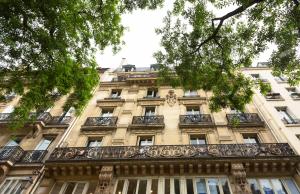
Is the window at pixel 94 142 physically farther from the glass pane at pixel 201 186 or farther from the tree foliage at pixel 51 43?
the glass pane at pixel 201 186

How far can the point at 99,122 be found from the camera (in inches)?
640

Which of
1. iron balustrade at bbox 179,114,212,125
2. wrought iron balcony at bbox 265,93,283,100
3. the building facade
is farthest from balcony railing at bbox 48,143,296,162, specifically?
wrought iron balcony at bbox 265,93,283,100

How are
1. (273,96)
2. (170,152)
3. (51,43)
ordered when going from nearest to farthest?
(51,43) → (170,152) → (273,96)

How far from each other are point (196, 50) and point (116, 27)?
4258 mm

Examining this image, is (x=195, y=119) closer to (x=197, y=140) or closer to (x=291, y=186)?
(x=197, y=140)

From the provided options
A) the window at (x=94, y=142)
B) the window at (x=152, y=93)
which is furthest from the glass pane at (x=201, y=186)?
the window at (x=152, y=93)

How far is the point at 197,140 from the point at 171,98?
4.55 meters

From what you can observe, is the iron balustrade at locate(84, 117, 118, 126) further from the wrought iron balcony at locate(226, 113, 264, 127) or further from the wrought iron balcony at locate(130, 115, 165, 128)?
the wrought iron balcony at locate(226, 113, 264, 127)

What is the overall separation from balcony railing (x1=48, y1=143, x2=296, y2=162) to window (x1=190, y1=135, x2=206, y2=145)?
48.5 inches

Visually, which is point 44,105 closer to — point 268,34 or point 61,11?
point 61,11

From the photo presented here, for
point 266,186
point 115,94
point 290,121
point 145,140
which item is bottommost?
point 266,186

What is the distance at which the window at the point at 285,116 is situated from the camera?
49.0 feet

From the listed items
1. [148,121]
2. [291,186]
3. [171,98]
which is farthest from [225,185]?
[171,98]

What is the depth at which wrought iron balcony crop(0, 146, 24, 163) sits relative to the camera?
13.1 metres
